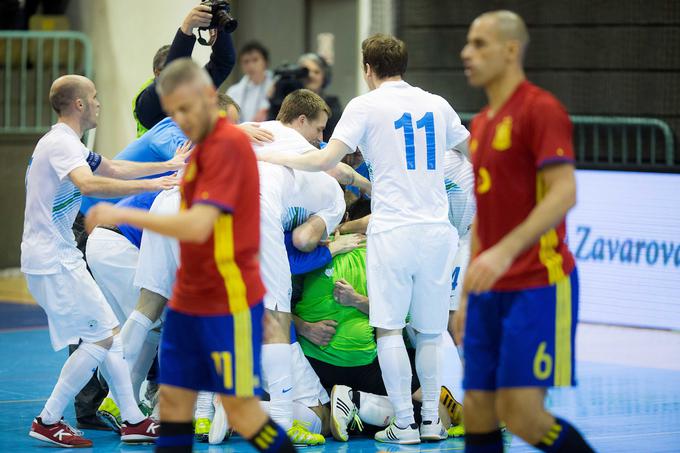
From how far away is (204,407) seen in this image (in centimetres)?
614

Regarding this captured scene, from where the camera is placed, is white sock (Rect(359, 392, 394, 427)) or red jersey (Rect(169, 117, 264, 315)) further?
white sock (Rect(359, 392, 394, 427))

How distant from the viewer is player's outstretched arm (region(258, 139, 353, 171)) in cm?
578

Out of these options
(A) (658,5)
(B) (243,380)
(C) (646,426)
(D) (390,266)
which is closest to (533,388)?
(B) (243,380)

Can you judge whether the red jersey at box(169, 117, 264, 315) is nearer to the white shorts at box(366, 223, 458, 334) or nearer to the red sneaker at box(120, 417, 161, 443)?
the white shorts at box(366, 223, 458, 334)

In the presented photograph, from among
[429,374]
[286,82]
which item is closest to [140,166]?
[429,374]

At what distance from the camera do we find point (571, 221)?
1002 centimetres

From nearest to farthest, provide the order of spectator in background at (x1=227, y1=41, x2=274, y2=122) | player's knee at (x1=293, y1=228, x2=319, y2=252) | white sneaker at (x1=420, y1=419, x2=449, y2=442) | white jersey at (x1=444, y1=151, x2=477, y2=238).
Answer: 1. white sneaker at (x1=420, y1=419, x2=449, y2=442)
2. player's knee at (x1=293, y1=228, x2=319, y2=252)
3. white jersey at (x1=444, y1=151, x2=477, y2=238)
4. spectator in background at (x1=227, y1=41, x2=274, y2=122)

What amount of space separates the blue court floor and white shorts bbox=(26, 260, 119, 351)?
0.60 meters

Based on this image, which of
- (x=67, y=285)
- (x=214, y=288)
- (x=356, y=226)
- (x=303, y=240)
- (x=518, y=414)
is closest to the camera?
(x=518, y=414)

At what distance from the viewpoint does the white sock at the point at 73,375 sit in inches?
230

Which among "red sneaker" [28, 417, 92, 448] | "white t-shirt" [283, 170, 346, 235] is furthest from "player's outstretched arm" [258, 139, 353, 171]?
"red sneaker" [28, 417, 92, 448]

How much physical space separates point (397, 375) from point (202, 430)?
1087mm

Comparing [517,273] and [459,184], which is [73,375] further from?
[517,273]

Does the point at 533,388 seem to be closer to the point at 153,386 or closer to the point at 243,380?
the point at 243,380
